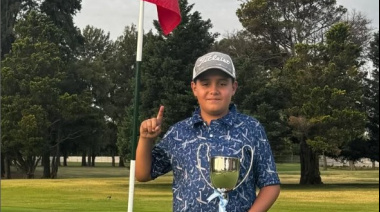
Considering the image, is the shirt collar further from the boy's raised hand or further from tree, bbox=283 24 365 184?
tree, bbox=283 24 365 184

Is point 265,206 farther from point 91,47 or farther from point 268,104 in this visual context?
point 91,47

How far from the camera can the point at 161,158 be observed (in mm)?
3572

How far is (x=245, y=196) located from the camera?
10.9 feet

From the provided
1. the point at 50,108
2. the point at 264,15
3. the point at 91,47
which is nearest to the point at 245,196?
the point at 264,15

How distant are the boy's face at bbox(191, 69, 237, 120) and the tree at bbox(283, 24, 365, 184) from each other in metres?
33.9

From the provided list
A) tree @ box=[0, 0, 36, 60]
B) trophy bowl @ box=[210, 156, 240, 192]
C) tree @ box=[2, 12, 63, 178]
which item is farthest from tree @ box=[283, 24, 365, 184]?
trophy bowl @ box=[210, 156, 240, 192]

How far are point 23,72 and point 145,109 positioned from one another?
1154 cm

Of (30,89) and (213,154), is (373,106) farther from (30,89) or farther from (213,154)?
(213,154)

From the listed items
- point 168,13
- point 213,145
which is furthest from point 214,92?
point 168,13

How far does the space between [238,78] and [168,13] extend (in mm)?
34260

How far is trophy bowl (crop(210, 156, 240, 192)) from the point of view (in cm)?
306

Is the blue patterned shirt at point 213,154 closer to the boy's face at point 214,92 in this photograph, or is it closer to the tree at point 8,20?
the boy's face at point 214,92

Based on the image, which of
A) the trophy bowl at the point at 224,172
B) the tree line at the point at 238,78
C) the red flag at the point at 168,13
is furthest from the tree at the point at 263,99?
the trophy bowl at the point at 224,172

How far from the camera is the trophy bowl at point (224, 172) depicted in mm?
3061
